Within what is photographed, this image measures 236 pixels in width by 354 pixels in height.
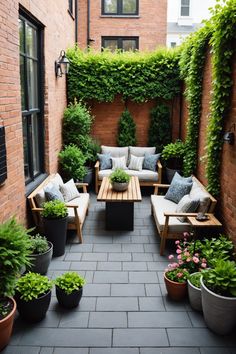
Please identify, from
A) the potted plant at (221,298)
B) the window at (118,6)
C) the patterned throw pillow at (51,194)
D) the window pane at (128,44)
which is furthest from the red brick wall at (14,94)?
the window pane at (128,44)

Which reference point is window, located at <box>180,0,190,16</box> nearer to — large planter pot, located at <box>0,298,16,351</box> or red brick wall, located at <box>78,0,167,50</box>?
red brick wall, located at <box>78,0,167,50</box>

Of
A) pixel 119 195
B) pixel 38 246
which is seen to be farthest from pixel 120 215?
pixel 38 246

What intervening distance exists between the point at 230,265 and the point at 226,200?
4.67 ft

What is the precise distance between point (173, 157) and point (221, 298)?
16.1 ft

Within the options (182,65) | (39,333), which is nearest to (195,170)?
(182,65)

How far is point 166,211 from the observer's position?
18.3ft

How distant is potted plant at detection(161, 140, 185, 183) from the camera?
25.4 feet

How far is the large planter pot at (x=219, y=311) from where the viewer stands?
3.18m

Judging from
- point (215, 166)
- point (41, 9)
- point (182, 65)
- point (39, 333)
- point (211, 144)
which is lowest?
point (39, 333)

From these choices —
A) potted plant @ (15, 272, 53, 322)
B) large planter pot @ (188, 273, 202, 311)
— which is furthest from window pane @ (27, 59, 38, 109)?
large planter pot @ (188, 273, 202, 311)

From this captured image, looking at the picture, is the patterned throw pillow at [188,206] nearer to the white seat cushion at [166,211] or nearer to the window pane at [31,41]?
the white seat cushion at [166,211]

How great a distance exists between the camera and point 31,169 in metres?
5.58

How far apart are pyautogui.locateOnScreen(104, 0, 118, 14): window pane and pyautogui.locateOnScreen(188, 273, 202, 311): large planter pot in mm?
10143

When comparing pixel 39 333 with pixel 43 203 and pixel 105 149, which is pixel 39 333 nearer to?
pixel 43 203
